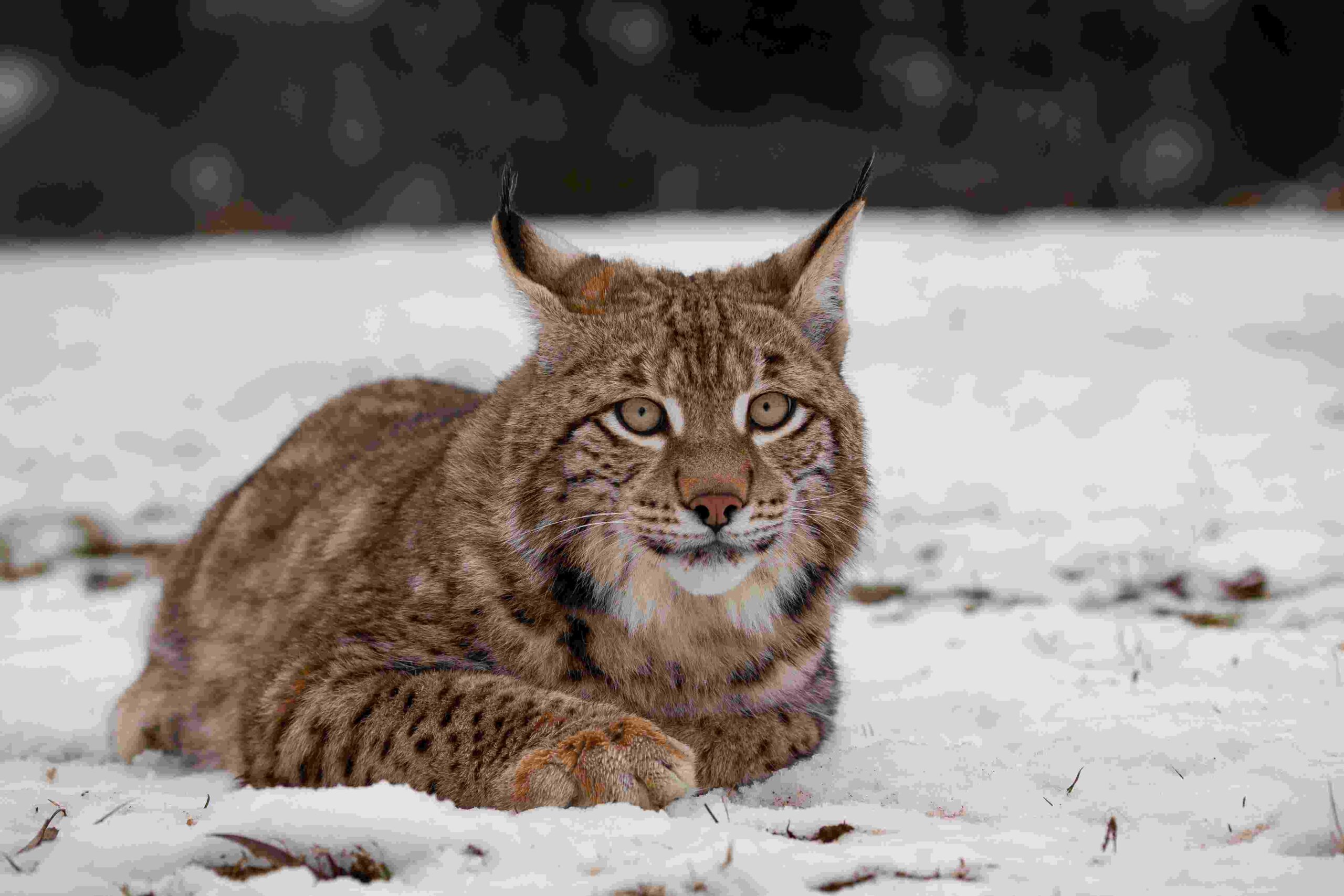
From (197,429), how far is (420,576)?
651 centimetres

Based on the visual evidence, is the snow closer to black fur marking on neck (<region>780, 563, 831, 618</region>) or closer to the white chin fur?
black fur marking on neck (<region>780, 563, 831, 618</region>)

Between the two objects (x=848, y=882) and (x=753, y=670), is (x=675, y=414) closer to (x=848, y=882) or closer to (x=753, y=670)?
(x=753, y=670)

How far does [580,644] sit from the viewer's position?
9.18 ft

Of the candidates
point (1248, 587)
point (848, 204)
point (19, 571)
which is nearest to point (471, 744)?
point (848, 204)

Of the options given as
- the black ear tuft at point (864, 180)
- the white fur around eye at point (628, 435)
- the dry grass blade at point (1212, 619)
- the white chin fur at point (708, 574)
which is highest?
the black ear tuft at point (864, 180)

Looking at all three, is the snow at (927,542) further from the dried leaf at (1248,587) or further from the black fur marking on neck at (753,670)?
the black fur marking on neck at (753,670)

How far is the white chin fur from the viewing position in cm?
266

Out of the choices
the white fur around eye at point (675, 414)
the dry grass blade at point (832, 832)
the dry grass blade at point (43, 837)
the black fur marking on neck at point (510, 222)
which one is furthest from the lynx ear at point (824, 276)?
the dry grass blade at point (43, 837)

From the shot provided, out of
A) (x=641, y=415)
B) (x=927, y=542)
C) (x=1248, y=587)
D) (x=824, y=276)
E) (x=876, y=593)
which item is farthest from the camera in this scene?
(x=927, y=542)

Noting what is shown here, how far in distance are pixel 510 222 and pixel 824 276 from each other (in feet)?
2.99

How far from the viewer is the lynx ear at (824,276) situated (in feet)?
10.2

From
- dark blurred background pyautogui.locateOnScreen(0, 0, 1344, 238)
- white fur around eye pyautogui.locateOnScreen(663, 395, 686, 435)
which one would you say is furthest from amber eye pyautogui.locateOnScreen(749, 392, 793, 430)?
dark blurred background pyautogui.locateOnScreen(0, 0, 1344, 238)

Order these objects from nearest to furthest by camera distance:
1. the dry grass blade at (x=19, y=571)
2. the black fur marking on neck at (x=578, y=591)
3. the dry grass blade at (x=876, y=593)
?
the black fur marking on neck at (x=578, y=591) → the dry grass blade at (x=876, y=593) → the dry grass blade at (x=19, y=571)

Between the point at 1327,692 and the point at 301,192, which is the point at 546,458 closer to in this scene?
the point at 1327,692
